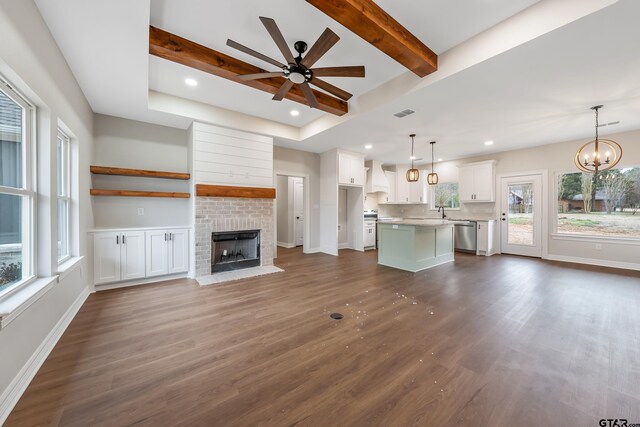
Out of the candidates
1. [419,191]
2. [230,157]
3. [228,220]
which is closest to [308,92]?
[230,157]

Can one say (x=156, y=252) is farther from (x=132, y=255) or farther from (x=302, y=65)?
(x=302, y=65)

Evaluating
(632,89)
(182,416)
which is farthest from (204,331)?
(632,89)

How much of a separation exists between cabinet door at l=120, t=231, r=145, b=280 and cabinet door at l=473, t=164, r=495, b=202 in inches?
310

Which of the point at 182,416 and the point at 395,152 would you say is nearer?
the point at 182,416

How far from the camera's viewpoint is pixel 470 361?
1.92 metres

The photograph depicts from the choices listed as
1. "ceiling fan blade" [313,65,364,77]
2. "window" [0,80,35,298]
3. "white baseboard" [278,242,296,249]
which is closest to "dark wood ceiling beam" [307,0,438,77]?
"ceiling fan blade" [313,65,364,77]

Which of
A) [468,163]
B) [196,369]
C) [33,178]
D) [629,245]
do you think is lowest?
[196,369]

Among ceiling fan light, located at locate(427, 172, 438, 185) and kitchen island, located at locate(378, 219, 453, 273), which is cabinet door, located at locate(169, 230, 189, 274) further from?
ceiling fan light, located at locate(427, 172, 438, 185)

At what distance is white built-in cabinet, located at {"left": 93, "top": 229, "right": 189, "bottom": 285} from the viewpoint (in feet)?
11.6

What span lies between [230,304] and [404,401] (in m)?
2.26

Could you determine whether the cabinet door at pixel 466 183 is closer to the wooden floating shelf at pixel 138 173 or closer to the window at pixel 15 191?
the wooden floating shelf at pixel 138 173

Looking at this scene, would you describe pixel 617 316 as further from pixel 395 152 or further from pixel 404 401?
pixel 395 152

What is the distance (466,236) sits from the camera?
6.65m

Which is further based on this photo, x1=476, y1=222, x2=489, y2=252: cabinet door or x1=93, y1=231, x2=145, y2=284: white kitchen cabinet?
x1=476, y1=222, x2=489, y2=252: cabinet door
